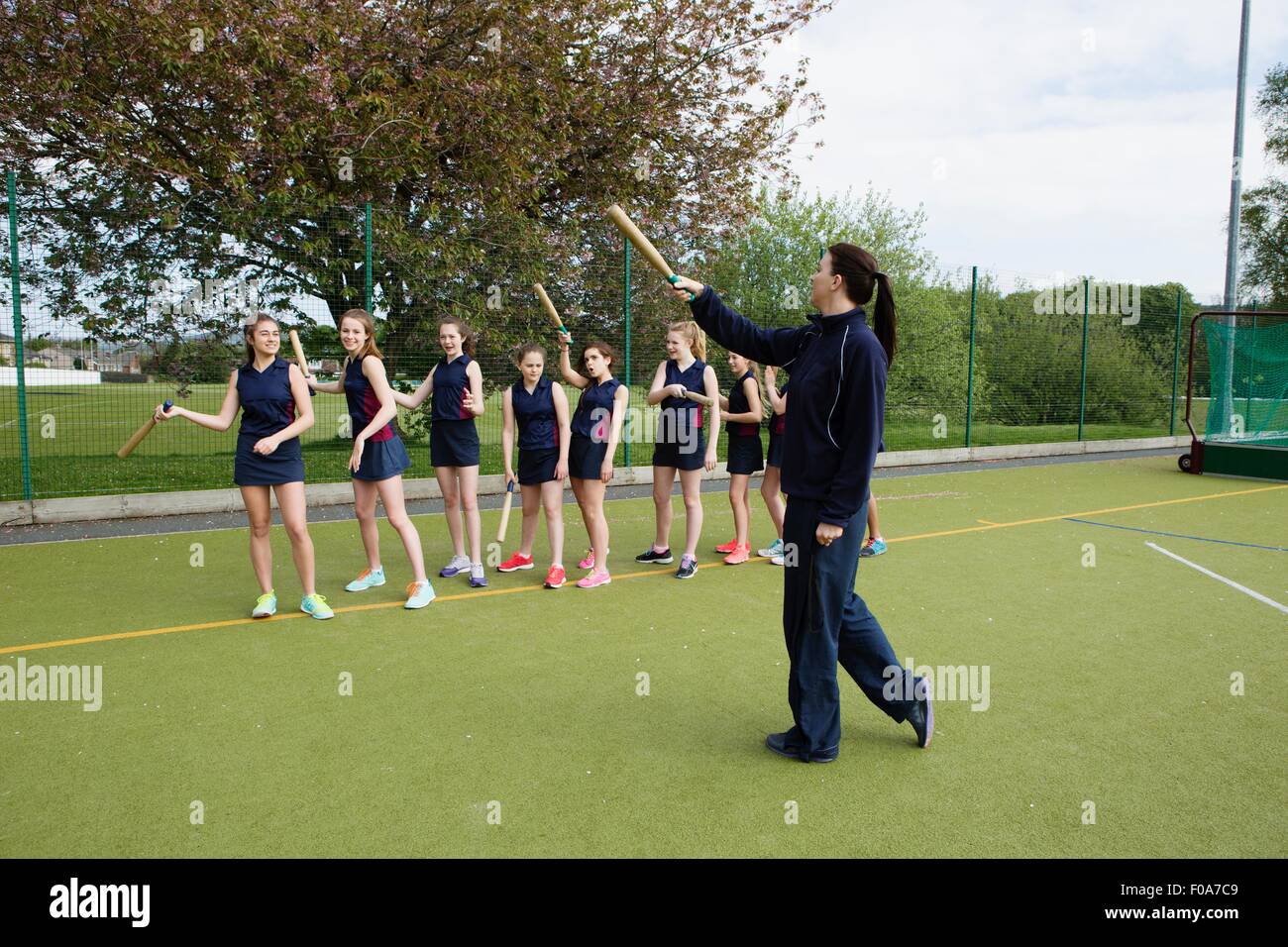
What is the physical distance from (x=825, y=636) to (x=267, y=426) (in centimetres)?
387

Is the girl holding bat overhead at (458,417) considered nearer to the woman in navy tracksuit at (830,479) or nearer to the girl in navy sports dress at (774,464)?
the girl in navy sports dress at (774,464)

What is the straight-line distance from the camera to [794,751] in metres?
3.87

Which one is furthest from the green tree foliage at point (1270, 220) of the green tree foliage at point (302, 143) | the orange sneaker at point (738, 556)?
the orange sneaker at point (738, 556)

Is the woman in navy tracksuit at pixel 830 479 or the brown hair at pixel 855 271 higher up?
the brown hair at pixel 855 271

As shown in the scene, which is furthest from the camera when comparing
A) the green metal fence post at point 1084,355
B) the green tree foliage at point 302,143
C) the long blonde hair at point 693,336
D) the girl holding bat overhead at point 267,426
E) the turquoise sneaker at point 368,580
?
the green metal fence post at point 1084,355

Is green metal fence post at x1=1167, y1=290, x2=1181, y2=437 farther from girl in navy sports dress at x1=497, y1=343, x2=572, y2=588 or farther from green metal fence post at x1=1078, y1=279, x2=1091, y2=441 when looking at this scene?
girl in navy sports dress at x1=497, y1=343, x2=572, y2=588

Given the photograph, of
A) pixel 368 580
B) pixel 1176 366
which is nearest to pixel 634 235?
pixel 368 580

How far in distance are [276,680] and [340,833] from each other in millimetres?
1820

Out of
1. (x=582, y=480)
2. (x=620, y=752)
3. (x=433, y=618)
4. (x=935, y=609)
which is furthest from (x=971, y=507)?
(x=620, y=752)

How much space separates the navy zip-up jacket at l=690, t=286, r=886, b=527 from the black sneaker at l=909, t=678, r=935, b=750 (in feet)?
2.97

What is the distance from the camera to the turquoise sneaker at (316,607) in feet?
19.5

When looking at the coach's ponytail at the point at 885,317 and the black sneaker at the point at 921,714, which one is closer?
the coach's ponytail at the point at 885,317

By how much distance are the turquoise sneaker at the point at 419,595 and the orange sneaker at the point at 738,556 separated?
2679 millimetres

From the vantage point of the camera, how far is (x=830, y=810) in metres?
3.38
